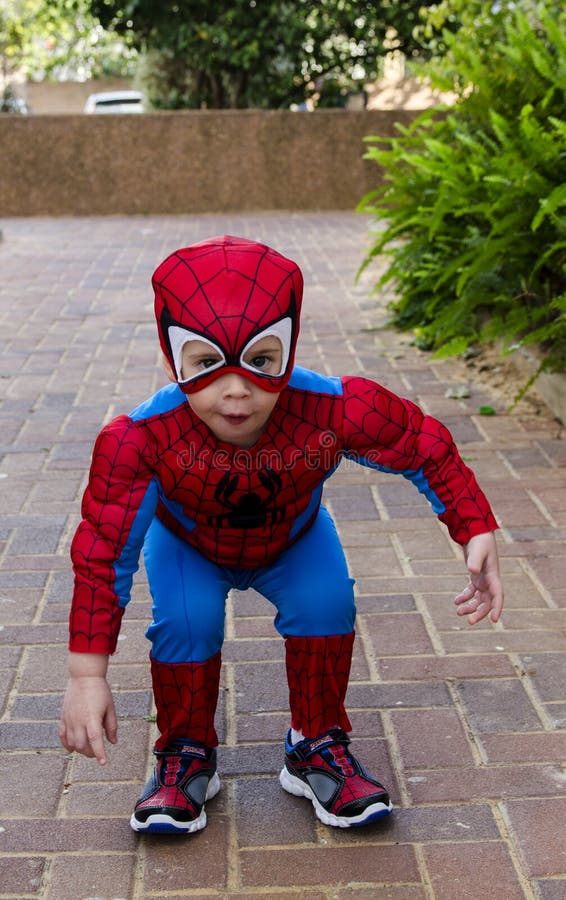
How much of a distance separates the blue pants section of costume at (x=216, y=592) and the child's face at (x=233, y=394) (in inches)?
13.1

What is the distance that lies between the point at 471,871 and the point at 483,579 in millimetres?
582

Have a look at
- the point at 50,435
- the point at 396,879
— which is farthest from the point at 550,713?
the point at 50,435

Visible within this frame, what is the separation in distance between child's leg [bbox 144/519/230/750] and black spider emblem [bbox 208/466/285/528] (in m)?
0.14

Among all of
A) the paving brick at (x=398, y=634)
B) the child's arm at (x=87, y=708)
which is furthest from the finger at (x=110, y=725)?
the paving brick at (x=398, y=634)

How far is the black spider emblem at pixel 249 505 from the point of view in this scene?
7.45 ft

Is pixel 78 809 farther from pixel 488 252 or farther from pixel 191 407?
pixel 488 252

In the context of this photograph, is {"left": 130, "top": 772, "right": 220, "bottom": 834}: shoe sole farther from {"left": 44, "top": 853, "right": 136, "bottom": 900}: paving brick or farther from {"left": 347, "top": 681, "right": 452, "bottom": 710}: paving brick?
{"left": 347, "top": 681, "right": 452, "bottom": 710}: paving brick

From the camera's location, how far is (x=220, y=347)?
7.02 feet

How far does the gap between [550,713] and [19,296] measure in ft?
21.8

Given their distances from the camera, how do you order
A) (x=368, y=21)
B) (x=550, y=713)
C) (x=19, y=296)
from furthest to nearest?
(x=368, y=21)
(x=19, y=296)
(x=550, y=713)

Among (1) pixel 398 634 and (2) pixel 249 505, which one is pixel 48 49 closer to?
(1) pixel 398 634

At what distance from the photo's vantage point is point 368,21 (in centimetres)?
1545

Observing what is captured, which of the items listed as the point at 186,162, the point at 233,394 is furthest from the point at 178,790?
the point at 186,162

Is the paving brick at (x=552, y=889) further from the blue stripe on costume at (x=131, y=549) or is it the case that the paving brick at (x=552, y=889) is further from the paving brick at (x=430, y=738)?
the blue stripe on costume at (x=131, y=549)
